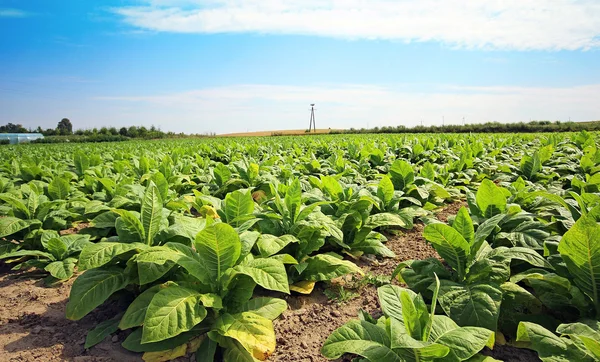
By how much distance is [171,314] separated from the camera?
191cm

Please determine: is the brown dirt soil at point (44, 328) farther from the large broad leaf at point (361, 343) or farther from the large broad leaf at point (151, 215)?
the large broad leaf at point (361, 343)

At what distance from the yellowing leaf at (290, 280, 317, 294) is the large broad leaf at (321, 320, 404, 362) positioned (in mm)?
844

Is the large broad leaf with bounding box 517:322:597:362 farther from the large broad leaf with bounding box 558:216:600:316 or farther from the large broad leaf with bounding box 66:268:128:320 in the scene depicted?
the large broad leaf with bounding box 66:268:128:320

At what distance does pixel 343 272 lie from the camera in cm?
274

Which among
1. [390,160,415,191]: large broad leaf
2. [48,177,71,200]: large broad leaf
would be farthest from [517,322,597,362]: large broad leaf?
[48,177,71,200]: large broad leaf

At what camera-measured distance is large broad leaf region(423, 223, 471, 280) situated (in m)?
2.20

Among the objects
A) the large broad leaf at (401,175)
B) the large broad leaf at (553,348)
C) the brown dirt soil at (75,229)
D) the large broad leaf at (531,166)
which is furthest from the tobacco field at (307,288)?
the large broad leaf at (531,166)

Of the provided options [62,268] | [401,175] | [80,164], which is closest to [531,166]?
[401,175]

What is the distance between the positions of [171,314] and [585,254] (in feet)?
7.31

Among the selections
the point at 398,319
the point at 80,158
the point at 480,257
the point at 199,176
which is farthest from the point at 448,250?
the point at 80,158

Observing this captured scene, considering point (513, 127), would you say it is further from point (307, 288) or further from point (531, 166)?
point (307, 288)

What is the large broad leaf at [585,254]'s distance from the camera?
183 centimetres

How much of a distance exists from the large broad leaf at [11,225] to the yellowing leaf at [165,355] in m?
2.17

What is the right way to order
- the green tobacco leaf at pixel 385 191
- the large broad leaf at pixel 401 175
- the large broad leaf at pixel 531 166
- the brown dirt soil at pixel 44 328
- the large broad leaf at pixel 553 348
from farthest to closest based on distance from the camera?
the large broad leaf at pixel 531 166 < the large broad leaf at pixel 401 175 < the green tobacco leaf at pixel 385 191 < the brown dirt soil at pixel 44 328 < the large broad leaf at pixel 553 348
